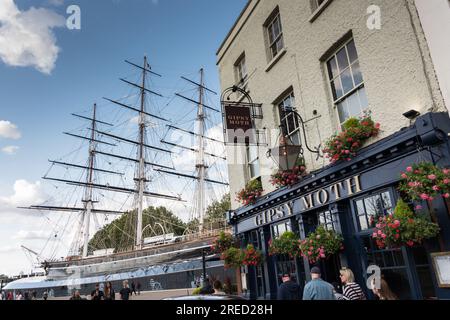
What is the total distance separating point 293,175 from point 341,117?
2.04 meters

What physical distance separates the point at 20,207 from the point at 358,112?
61468 mm

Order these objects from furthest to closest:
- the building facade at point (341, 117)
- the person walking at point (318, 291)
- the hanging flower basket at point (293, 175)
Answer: the hanging flower basket at point (293, 175) → the building facade at point (341, 117) → the person walking at point (318, 291)

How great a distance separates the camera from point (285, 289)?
6891mm

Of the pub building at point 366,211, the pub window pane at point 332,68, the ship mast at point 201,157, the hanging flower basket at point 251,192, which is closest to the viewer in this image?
the pub building at point 366,211

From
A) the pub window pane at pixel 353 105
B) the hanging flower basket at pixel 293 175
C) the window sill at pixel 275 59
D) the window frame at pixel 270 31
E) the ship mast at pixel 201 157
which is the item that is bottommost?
the hanging flower basket at pixel 293 175

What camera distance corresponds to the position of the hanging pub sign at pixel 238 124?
33.9ft

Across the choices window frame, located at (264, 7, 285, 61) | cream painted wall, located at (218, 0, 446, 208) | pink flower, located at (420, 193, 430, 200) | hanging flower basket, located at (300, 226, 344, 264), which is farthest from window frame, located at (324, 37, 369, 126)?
pink flower, located at (420, 193, 430, 200)

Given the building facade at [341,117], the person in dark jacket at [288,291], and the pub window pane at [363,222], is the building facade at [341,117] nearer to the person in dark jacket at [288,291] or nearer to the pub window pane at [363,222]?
the pub window pane at [363,222]

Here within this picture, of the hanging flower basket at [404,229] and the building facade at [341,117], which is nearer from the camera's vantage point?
the hanging flower basket at [404,229]

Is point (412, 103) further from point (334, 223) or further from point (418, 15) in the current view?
point (334, 223)

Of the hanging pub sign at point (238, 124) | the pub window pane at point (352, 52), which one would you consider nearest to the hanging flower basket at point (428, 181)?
the pub window pane at point (352, 52)

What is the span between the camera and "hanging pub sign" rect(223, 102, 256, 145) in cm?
1034

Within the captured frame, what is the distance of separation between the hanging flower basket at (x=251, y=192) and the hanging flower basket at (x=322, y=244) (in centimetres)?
373
